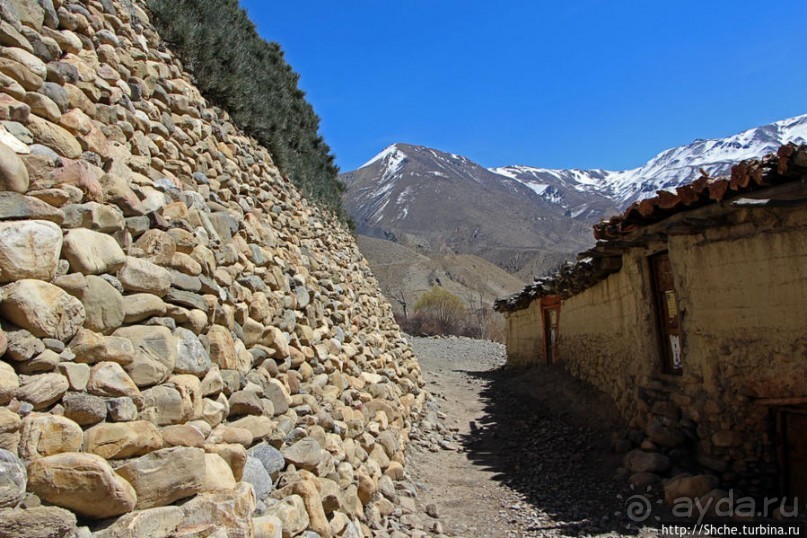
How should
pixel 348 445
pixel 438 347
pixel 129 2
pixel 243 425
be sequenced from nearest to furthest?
pixel 243 425 < pixel 348 445 < pixel 129 2 < pixel 438 347

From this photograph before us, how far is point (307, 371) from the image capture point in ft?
Result: 14.4

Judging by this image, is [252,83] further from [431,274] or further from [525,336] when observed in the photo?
[431,274]

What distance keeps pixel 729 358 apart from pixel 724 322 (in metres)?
0.34

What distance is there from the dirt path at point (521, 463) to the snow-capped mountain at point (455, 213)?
45.2 m

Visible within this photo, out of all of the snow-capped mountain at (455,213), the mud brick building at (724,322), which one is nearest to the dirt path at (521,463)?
the mud brick building at (724,322)

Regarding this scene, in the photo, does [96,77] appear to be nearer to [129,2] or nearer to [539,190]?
[129,2]

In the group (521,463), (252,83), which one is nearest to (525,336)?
(521,463)

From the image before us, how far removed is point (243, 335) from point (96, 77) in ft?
6.93

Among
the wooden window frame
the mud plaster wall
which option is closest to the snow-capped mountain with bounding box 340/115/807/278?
the mud plaster wall

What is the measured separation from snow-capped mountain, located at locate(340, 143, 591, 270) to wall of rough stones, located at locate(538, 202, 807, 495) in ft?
159

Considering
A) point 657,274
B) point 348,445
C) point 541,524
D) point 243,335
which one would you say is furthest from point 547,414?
point 243,335

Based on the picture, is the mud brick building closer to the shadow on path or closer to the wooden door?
the wooden door

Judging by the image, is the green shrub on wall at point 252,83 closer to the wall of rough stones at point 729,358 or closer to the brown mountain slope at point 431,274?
the wall of rough stones at point 729,358

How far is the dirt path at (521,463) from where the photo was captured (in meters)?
4.67
